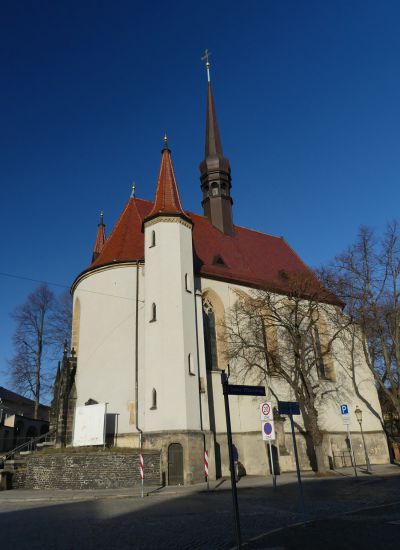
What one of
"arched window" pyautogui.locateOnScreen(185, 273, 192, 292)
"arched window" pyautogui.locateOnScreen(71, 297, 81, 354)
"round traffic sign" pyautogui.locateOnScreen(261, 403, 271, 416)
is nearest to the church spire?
"arched window" pyautogui.locateOnScreen(185, 273, 192, 292)

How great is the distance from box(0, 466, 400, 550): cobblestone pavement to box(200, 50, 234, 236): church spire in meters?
18.6

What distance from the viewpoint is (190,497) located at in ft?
44.0

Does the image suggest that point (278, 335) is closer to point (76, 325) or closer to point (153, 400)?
point (153, 400)

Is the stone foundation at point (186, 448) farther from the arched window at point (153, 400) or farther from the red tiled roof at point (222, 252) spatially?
the red tiled roof at point (222, 252)

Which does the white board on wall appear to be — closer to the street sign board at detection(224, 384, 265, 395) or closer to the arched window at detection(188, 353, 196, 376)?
the arched window at detection(188, 353, 196, 376)

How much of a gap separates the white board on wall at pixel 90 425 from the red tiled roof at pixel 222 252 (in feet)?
24.6

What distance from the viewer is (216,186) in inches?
1244

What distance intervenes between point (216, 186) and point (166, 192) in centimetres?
830

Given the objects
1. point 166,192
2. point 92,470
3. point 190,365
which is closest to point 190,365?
point 190,365

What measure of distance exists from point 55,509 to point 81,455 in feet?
17.7

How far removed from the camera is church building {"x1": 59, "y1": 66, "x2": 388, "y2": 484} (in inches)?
743

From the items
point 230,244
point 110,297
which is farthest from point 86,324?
point 230,244

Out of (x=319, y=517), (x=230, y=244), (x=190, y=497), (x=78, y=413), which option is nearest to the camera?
(x=319, y=517)

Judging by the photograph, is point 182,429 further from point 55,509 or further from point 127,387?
point 55,509
